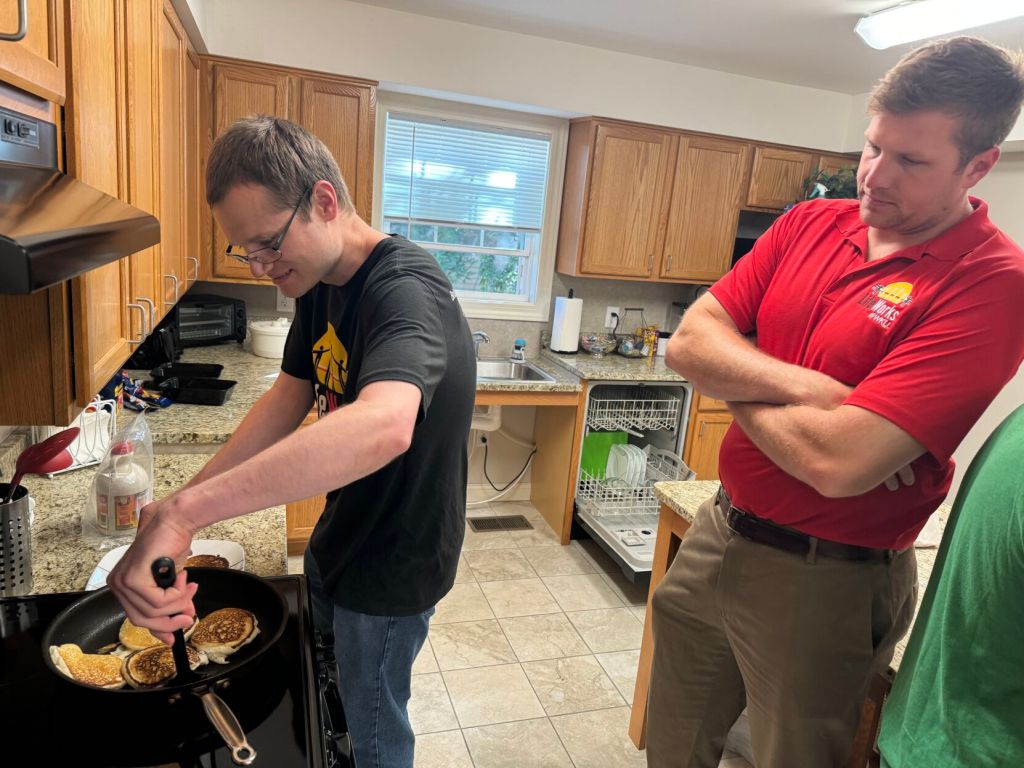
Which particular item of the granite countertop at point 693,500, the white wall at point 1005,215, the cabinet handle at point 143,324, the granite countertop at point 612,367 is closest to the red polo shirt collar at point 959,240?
the granite countertop at point 693,500

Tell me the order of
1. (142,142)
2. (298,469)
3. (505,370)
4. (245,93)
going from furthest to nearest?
(505,370) → (245,93) → (142,142) → (298,469)

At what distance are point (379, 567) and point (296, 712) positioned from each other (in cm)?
31

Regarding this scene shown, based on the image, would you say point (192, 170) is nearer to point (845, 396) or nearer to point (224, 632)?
point (224, 632)

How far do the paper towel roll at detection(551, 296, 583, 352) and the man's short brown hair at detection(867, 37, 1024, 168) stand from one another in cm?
268

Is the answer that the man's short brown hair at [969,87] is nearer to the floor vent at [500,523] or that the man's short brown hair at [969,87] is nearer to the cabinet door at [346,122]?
the cabinet door at [346,122]

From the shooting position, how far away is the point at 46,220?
0.67 metres

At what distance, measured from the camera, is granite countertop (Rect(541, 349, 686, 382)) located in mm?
3484

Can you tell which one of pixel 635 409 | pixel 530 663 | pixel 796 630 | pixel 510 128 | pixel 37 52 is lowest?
pixel 530 663

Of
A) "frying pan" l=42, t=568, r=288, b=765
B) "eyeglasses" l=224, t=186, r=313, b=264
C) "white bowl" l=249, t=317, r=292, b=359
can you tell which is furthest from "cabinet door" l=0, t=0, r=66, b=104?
"white bowl" l=249, t=317, r=292, b=359

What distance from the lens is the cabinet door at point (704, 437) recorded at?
365cm

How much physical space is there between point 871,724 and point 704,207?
2953 mm

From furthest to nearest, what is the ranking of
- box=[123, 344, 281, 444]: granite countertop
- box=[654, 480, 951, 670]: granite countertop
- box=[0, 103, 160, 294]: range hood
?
box=[123, 344, 281, 444]: granite countertop, box=[654, 480, 951, 670]: granite countertop, box=[0, 103, 160, 294]: range hood

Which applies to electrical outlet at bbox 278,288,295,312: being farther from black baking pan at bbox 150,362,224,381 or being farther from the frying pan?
the frying pan

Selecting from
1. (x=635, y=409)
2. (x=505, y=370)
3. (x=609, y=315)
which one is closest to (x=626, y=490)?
(x=635, y=409)
